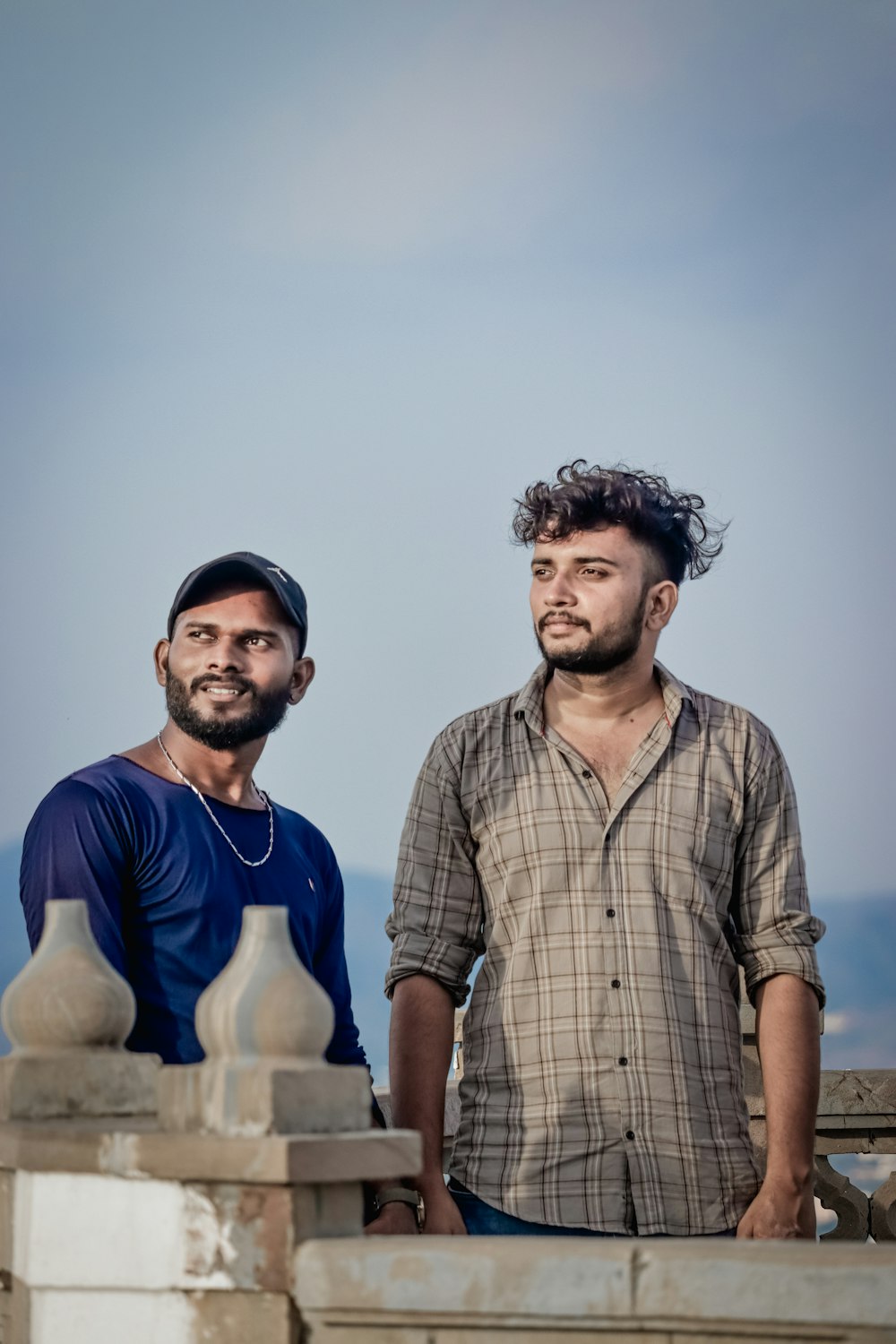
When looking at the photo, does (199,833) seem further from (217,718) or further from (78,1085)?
(78,1085)

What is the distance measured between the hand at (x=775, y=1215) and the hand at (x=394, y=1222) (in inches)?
29.8

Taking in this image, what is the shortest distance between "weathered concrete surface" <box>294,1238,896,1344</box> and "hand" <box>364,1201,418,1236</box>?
1006mm

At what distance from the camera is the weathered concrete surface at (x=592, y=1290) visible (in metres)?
2.61

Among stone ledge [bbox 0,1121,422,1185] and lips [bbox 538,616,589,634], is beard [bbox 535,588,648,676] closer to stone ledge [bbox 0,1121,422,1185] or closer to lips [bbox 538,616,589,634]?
lips [bbox 538,616,589,634]

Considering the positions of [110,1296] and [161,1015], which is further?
[161,1015]

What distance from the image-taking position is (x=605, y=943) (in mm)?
3830

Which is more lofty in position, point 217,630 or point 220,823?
point 217,630

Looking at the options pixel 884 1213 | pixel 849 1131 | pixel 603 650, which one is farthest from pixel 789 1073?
pixel 849 1131

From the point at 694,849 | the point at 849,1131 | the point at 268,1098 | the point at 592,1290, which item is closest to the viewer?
the point at 592,1290

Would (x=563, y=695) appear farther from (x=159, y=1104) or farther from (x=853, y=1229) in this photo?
(x=853, y=1229)

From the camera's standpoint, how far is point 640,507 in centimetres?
421

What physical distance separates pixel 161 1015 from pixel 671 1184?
48.2 inches

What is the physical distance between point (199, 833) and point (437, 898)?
24.4 inches

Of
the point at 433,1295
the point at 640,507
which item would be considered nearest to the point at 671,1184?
the point at 433,1295
